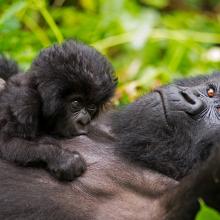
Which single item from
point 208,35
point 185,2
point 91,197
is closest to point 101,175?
point 91,197

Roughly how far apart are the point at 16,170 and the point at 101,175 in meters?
0.34

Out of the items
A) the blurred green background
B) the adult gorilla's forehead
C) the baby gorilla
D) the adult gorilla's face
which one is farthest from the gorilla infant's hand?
the blurred green background

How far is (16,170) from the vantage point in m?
2.79

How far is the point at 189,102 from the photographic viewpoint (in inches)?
116

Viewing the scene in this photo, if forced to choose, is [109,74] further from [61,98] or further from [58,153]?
[58,153]

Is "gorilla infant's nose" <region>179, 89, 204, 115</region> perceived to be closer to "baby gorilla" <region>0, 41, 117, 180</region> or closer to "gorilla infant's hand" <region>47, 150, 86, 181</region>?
"baby gorilla" <region>0, 41, 117, 180</region>

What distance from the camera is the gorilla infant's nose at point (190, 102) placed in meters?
2.90

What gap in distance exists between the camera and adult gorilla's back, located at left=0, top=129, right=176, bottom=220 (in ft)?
8.82

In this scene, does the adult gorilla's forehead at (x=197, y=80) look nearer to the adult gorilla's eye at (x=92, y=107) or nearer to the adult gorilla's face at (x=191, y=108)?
the adult gorilla's face at (x=191, y=108)

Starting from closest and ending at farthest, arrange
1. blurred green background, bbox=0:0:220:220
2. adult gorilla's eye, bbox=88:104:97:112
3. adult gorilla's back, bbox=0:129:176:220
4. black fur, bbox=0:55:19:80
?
adult gorilla's back, bbox=0:129:176:220 → adult gorilla's eye, bbox=88:104:97:112 → black fur, bbox=0:55:19:80 → blurred green background, bbox=0:0:220:220

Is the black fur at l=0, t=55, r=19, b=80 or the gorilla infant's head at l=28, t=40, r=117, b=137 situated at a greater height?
the gorilla infant's head at l=28, t=40, r=117, b=137

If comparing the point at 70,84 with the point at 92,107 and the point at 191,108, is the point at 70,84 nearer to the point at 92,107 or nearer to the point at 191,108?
the point at 92,107

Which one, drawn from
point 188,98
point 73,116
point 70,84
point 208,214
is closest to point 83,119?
point 73,116

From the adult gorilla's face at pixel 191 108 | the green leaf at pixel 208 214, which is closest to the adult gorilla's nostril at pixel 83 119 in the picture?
the adult gorilla's face at pixel 191 108
